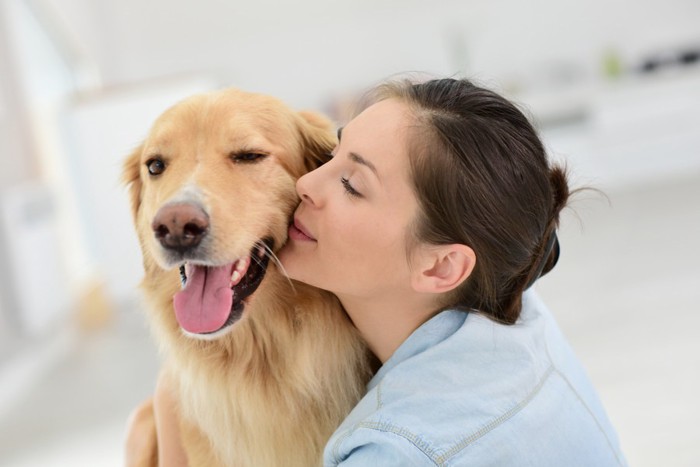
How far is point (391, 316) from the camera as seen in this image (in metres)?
1.34

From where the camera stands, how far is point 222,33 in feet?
22.7

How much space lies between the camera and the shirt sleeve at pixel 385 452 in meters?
1.09

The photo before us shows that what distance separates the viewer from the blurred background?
319cm

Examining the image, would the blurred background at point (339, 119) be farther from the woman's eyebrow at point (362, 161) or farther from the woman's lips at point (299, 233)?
the woman's lips at point (299, 233)

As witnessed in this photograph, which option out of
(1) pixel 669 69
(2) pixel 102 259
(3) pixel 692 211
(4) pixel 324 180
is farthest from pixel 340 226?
(1) pixel 669 69

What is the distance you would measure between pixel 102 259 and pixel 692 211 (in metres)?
3.84

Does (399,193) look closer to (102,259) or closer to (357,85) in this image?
(102,259)

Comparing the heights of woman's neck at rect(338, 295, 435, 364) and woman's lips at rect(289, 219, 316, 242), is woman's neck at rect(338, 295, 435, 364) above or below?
below

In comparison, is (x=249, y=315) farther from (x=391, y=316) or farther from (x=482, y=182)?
(x=482, y=182)

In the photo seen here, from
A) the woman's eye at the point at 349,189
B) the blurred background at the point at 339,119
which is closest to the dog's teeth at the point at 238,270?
the woman's eye at the point at 349,189

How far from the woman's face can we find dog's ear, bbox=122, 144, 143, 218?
1.44 feet

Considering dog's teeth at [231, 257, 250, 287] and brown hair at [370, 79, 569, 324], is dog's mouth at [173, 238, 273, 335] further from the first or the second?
brown hair at [370, 79, 569, 324]

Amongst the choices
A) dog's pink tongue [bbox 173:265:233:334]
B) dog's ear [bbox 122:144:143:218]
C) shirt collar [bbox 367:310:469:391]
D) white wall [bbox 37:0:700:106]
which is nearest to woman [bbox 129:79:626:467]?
shirt collar [bbox 367:310:469:391]

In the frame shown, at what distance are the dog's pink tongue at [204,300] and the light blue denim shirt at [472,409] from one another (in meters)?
0.28
